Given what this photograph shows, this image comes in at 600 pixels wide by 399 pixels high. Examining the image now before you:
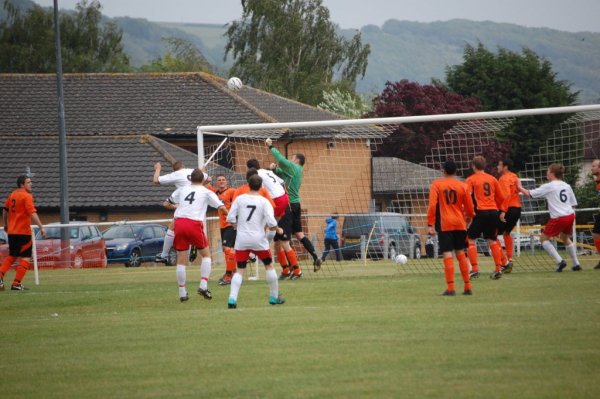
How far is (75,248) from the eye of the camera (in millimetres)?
35906

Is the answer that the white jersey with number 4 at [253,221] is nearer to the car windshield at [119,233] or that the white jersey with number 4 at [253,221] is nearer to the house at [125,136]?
the house at [125,136]

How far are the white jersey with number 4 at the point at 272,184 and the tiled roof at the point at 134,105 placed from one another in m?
29.4

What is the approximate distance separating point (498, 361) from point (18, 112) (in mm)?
46545

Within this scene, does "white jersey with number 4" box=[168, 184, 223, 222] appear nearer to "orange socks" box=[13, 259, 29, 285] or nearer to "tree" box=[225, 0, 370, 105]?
"orange socks" box=[13, 259, 29, 285]

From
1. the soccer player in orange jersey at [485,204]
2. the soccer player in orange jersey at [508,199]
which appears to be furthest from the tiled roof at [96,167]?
the soccer player in orange jersey at [485,204]

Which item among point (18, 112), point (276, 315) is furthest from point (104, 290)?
point (18, 112)

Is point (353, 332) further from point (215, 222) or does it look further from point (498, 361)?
point (215, 222)

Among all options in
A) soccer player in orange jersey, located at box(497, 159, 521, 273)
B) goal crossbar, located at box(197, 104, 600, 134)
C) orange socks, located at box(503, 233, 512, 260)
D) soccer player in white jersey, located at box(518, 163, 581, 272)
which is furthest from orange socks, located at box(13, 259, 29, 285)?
soccer player in white jersey, located at box(518, 163, 581, 272)

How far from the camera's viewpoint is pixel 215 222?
3641cm

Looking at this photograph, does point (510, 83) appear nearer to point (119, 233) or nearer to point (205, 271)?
point (119, 233)

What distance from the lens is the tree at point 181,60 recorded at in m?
91.4

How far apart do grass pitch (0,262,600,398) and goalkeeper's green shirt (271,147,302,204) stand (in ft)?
13.1

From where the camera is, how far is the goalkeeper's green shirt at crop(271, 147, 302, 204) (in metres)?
21.0

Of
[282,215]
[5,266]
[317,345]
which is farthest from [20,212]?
[317,345]
